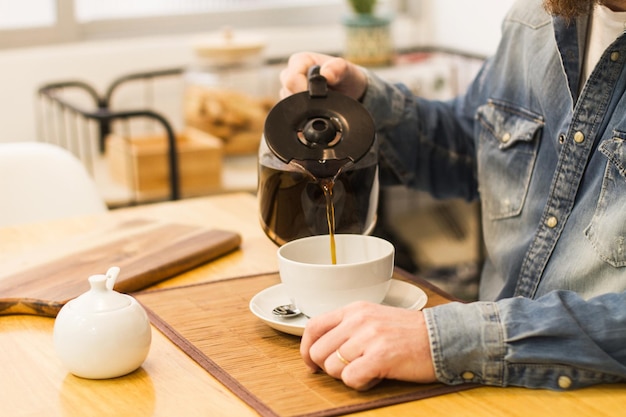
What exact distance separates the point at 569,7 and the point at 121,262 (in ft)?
2.16

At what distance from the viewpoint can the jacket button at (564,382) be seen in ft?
3.13

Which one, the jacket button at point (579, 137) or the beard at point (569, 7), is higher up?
the beard at point (569, 7)

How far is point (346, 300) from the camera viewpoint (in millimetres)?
1030

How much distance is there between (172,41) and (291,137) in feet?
7.09

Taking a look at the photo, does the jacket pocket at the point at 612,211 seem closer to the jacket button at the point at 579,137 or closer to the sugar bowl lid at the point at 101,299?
the jacket button at the point at 579,137

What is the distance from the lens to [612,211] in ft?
3.84

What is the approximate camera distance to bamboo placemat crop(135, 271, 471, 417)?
0.92m

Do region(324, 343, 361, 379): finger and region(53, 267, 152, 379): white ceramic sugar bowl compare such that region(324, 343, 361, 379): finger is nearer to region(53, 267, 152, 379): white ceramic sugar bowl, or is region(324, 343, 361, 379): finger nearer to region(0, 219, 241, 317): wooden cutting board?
region(53, 267, 152, 379): white ceramic sugar bowl

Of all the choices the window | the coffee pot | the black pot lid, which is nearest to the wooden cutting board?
the coffee pot

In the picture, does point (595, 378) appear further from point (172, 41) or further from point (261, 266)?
point (172, 41)

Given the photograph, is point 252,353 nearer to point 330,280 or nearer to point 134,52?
point 330,280

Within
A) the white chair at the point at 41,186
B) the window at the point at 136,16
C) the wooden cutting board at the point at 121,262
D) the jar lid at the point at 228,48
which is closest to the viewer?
the wooden cutting board at the point at 121,262

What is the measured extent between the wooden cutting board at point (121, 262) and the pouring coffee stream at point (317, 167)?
0.17m

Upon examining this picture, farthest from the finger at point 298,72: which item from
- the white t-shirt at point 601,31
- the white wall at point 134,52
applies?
the white wall at point 134,52
